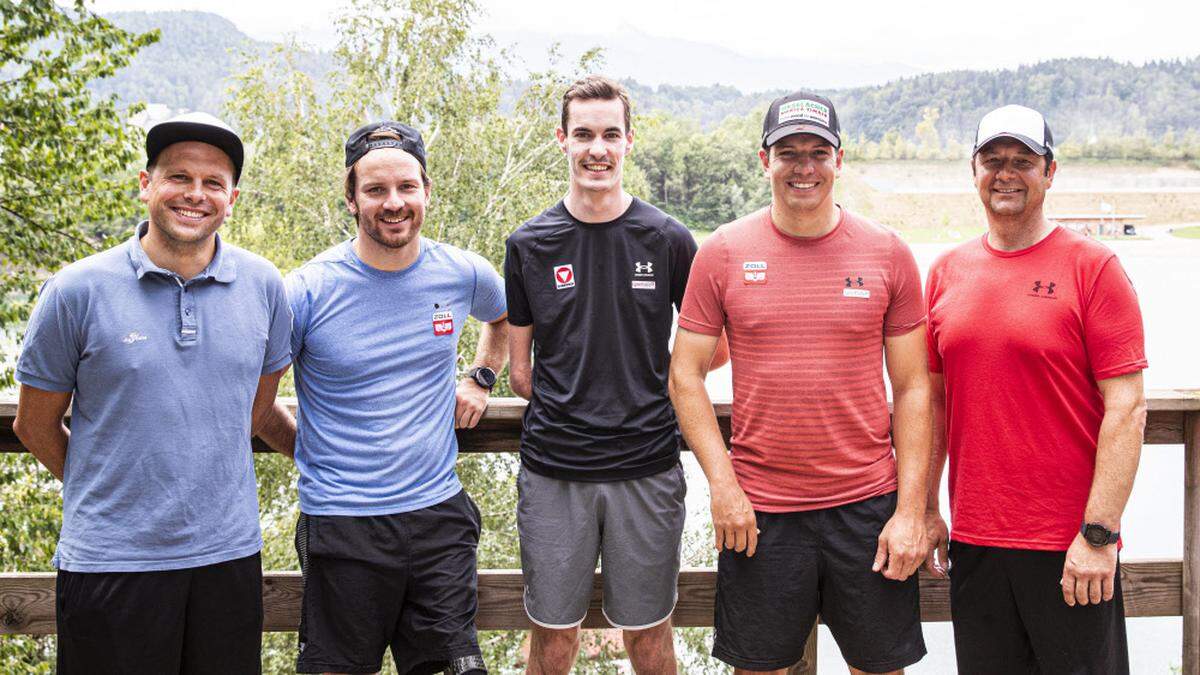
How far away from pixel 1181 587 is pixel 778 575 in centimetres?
107

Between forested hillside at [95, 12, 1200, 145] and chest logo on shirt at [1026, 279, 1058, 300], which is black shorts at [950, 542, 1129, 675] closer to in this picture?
chest logo on shirt at [1026, 279, 1058, 300]

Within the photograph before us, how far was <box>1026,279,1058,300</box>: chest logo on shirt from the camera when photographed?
2.31 meters

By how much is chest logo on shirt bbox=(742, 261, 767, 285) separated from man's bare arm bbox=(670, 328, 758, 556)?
17 cm

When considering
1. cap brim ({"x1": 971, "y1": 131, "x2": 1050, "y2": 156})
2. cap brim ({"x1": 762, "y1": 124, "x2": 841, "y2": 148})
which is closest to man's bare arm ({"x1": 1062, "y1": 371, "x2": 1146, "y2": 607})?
cap brim ({"x1": 971, "y1": 131, "x2": 1050, "y2": 156})

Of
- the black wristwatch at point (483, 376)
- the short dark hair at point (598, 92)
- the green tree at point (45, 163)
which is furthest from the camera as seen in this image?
the green tree at point (45, 163)

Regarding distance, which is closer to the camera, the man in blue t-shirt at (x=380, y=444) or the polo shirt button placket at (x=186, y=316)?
the polo shirt button placket at (x=186, y=316)

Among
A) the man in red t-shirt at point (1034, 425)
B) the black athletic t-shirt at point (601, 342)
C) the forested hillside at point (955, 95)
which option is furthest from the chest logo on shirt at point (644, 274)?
the forested hillside at point (955, 95)

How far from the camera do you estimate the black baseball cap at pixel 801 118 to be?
95.5 inches

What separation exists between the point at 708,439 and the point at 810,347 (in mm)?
327

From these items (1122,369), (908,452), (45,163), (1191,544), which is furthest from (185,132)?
(45,163)

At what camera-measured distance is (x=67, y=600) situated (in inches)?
84.5

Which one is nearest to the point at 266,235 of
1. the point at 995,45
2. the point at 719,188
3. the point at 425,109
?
the point at 425,109

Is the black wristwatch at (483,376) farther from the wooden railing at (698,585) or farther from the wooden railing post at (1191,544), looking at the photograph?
the wooden railing post at (1191,544)

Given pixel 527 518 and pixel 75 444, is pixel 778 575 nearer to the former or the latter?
pixel 527 518
